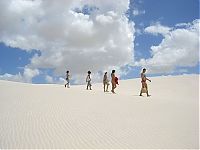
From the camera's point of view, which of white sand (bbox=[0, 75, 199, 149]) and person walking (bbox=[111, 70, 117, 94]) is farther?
person walking (bbox=[111, 70, 117, 94])

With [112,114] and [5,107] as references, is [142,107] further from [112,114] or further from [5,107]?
[5,107]

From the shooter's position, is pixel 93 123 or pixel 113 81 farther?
pixel 113 81

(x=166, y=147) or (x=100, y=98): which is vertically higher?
(x=100, y=98)

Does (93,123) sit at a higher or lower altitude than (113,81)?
lower

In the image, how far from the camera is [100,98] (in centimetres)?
1922

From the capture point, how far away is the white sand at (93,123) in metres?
10.2

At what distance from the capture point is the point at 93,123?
40.7 feet

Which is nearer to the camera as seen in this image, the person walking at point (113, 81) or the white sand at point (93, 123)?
the white sand at point (93, 123)

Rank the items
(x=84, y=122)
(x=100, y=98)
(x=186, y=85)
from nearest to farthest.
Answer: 1. (x=84, y=122)
2. (x=100, y=98)
3. (x=186, y=85)

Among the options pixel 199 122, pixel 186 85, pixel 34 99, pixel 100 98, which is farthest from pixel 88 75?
pixel 186 85

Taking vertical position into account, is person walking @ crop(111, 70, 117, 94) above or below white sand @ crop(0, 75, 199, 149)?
above

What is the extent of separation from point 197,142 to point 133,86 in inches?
940

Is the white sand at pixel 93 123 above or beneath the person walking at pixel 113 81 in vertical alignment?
beneath

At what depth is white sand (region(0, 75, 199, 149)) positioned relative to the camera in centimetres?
1024
